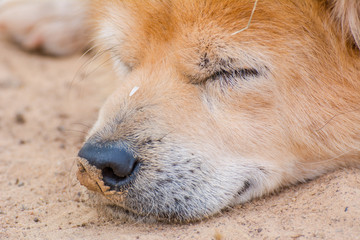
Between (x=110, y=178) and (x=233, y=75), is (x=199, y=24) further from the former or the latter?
(x=110, y=178)

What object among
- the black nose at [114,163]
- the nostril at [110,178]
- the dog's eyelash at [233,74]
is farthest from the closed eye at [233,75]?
the nostril at [110,178]

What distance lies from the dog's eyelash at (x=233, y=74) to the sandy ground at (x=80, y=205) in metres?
0.82

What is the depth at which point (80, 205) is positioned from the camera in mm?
3066

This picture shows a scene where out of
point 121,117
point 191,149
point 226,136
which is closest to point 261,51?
point 226,136

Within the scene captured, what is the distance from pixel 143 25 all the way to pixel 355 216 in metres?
1.93

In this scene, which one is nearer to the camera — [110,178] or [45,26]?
[110,178]

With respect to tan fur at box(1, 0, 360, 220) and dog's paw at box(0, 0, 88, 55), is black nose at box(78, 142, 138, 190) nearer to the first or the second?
tan fur at box(1, 0, 360, 220)

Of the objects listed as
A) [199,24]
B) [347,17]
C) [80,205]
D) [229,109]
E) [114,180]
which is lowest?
[80,205]

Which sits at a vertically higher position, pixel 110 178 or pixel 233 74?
pixel 233 74

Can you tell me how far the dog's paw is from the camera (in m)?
6.49

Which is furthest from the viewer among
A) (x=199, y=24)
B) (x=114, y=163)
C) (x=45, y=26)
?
(x=45, y=26)

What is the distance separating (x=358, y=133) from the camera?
3.08 m

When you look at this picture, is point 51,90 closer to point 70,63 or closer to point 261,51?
point 70,63

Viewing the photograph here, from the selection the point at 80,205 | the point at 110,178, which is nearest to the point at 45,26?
the point at 80,205
